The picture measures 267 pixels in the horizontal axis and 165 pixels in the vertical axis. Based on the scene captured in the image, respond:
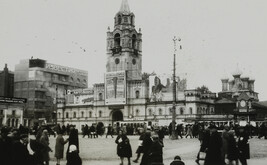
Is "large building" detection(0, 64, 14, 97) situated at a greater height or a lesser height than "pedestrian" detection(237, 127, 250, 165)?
greater

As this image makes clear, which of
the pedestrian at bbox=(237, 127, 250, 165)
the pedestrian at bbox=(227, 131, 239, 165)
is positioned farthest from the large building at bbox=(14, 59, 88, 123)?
the pedestrian at bbox=(227, 131, 239, 165)

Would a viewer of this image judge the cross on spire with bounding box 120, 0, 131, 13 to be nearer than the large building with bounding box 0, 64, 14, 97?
Yes

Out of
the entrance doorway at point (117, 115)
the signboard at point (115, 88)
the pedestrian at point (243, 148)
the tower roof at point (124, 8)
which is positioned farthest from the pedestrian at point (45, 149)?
the tower roof at point (124, 8)

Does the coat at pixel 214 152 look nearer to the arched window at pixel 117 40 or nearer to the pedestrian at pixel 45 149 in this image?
the pedestrian at pixel 45 149

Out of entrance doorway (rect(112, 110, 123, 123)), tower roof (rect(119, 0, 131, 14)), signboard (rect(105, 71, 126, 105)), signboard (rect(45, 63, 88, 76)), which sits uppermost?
tower roof (rect(119, 0, 131, 14))

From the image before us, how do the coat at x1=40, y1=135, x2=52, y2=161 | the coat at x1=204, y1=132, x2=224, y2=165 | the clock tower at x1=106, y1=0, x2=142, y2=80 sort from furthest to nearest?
1. the clock tower at x1=106, y1=0, x2=142, y2=80
2. the coat at x1=40, y1=135, x2=52, y2=161
3. the coat at x1=204, y1=132, x2=224, y2=165

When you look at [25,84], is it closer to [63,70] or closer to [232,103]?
[63,70]

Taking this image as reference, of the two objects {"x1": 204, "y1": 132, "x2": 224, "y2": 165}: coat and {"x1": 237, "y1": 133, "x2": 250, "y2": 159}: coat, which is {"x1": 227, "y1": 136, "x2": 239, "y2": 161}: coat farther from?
{"x1": 204, "y1": 132, "x2": 224, "y2": 165}: coat
